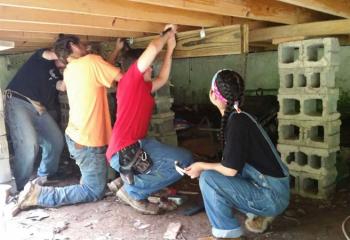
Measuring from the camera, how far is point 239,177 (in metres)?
3.23

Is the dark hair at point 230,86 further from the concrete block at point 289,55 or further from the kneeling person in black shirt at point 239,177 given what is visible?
the concrete block at point 289,55

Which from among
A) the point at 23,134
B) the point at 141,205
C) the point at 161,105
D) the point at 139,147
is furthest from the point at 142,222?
the point at 23,134

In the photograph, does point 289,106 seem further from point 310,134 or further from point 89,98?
point 89,98

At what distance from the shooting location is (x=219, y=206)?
10.3ft

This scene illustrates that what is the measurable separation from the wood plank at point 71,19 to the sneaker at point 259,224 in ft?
7.26

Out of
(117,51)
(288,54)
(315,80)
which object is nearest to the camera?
(315,80)

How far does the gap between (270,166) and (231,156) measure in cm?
36

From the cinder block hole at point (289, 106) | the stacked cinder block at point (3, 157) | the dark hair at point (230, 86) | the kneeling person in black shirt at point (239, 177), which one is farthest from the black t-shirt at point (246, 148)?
the stacked cinder block at point (3, 157)

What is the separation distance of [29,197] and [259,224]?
2422 mm

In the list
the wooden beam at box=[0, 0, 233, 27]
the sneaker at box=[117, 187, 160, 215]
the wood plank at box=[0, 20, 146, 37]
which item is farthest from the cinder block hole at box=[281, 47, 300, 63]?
the sneaker at box=[117, 187, 160, 215]

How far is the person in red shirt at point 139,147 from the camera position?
12.6ft

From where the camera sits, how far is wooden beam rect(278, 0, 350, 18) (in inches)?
121

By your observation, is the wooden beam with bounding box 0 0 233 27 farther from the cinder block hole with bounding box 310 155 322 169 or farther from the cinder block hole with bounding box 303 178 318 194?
the cinder block hole with bounding box 303 178 318 194

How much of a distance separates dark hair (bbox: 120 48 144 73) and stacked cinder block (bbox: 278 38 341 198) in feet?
5.25
